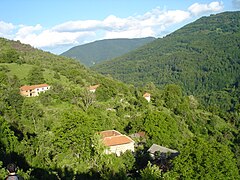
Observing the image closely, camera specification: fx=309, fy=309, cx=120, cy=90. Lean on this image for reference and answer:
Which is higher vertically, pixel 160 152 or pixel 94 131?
pixel 94 131

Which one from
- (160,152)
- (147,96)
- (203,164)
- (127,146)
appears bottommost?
(147,96)

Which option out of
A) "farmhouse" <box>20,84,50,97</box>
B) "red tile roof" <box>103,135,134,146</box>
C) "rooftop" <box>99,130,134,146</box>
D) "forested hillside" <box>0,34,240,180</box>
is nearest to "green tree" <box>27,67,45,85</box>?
"forested hillside" <box>0,34,240,180</box>

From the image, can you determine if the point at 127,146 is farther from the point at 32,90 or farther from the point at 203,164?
the point at 32,90

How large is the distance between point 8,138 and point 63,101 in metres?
26.6

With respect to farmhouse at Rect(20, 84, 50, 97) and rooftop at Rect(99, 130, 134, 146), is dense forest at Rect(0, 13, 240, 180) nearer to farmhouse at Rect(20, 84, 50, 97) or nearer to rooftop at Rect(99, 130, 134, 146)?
rooftop at Rect(99, 130, 134, 146)

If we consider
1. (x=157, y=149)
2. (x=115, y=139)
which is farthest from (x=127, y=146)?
(x=157, y=149)

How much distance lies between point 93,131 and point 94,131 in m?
0.79

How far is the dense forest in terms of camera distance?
20.7m

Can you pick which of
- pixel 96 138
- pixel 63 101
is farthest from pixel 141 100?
pixel 96 138

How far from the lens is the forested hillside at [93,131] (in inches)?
814

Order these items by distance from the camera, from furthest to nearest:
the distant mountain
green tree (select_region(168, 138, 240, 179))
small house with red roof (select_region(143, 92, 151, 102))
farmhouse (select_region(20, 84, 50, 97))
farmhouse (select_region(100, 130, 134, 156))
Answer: the distant mountain → small house with red roof (select_region(143, 92, 151, 102)) → farmhouse (select_region(20, 84, 50, 97)) → farmhouse (select_region(100, 130, 134, 156)) → green tree (select_region(168, 138, 240, 179))

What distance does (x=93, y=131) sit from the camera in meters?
28.0

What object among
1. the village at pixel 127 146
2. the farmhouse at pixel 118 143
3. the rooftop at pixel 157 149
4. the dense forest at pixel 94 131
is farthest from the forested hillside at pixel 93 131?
the farmhouse at pixel 118 143

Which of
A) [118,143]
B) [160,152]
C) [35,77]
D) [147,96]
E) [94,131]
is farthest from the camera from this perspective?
[147,96]
